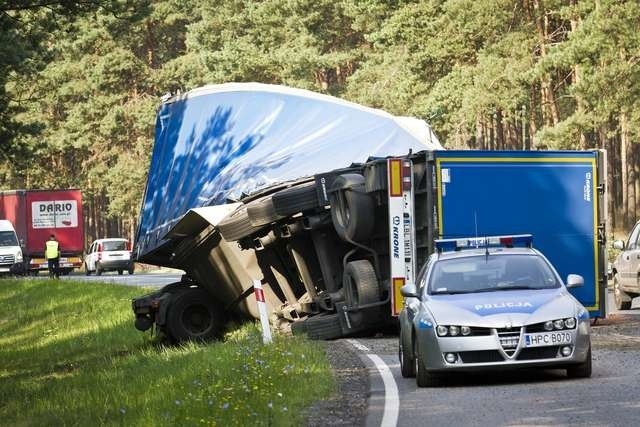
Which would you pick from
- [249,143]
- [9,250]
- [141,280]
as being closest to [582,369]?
[249,143]

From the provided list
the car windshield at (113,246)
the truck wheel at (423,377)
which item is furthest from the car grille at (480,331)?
the car windshield at (113,246)

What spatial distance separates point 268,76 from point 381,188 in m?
58.0

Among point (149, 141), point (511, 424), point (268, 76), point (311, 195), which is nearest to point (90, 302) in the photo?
point (311, 195)

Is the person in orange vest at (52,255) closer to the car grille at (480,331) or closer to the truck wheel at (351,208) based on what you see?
the truck wheel at (351,208)

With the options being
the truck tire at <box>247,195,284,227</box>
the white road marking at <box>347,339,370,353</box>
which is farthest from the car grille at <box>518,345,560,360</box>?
the truck tire at <box>247,195,284,227</box>

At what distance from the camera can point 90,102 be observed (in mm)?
90188

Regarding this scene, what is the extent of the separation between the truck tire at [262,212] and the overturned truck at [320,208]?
21mm

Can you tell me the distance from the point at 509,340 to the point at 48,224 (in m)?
55.1

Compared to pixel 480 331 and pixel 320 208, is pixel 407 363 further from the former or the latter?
pixel 320 208

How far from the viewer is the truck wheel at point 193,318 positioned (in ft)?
82.4

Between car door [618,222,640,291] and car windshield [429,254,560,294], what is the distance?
38.4 feet

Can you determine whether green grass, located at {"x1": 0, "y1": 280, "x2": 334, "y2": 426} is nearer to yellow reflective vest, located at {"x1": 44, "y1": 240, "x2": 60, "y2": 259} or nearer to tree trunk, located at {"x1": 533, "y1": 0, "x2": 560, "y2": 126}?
yellow reflective vest, located at {"x1": 44, "y1": 240, "x2": 60, "y2": 259}

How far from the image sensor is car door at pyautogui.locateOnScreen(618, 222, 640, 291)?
87.7 ft

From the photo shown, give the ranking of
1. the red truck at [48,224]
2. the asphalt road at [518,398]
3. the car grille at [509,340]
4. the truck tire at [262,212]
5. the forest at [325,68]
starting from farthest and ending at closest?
the red truck at [48,224]
the forest at [325,68]
the truck tire at [262,212]
the car grille at [509,340]
the asphalt road at [518,398]
